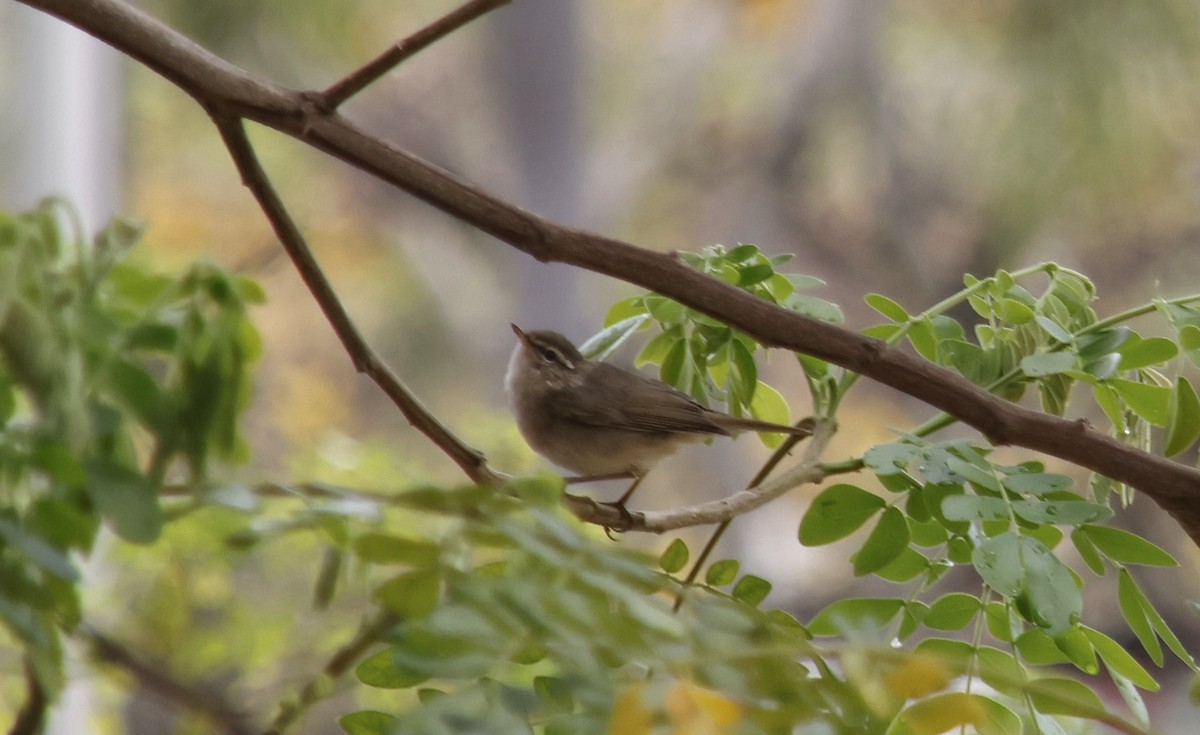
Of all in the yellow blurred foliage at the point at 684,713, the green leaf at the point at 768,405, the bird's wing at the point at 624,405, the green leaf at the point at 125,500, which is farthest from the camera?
→ the bird's wing at the point at 624,405

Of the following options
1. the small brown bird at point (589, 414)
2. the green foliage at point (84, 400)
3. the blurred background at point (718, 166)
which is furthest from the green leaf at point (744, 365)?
the blurred background at point (718, 166)

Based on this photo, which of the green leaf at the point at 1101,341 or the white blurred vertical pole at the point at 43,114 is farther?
the white blurred vertical pole at the point at 43,114

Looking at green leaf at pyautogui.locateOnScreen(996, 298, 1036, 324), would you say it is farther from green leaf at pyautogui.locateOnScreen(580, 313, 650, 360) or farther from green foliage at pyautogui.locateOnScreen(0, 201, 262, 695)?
green foliage at pyautogui.locateOnScreen(0, 201, 262, 695)

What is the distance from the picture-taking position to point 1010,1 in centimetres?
531

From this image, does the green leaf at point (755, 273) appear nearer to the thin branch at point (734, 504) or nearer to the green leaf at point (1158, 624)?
the thin branch at point (734, 504)

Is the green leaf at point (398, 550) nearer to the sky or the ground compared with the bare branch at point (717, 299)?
nearer to the ground

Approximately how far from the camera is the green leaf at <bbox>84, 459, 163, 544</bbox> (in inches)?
20.5

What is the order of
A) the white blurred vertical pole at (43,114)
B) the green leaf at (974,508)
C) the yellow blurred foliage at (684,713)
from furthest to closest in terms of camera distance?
the white blurred vertical pole at (43,114) → the green leaf at (974,508) → the yellow blurred foliage at (684,713)

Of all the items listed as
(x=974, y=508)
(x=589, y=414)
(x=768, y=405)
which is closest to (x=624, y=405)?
(x=589, y=414)

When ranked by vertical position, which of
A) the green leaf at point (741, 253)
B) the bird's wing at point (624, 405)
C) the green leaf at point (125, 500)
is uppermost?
the bird's wing at point (624, 405)

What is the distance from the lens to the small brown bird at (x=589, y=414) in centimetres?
144

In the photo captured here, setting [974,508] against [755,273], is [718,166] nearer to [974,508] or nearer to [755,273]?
[755,273]

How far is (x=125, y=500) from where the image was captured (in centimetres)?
53

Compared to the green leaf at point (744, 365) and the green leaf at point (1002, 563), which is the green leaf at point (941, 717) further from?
the green leaf at point (744, 365)
